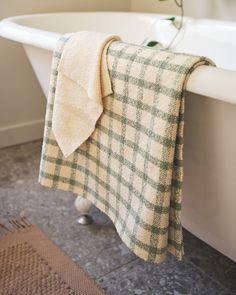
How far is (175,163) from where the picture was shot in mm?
748

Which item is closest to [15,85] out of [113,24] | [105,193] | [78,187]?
[113,24]

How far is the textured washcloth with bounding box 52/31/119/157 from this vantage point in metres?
0.86

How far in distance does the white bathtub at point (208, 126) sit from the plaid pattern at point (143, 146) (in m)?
0.06

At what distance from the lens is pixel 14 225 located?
4.32ft

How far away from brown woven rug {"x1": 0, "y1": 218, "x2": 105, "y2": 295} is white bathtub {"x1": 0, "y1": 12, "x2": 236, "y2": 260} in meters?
0.36

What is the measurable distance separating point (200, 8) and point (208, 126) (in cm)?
116

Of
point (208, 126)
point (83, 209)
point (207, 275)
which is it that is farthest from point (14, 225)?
point (208, 126)

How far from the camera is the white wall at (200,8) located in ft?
5.29

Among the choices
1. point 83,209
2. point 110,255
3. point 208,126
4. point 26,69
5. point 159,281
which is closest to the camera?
point 208,126

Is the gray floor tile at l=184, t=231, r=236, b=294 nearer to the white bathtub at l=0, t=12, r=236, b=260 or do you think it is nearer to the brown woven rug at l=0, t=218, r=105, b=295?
the white bathtub at l=0, t=12, r=236, b=260

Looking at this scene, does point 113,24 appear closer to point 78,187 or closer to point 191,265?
point 78,187

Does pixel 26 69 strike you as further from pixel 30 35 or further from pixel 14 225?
pixel 14 225

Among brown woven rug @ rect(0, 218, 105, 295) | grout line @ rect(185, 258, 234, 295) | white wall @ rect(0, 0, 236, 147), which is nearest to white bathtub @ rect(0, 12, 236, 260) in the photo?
grout line @ rect(185, 258, 234, 295)

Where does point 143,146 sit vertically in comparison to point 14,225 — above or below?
above
